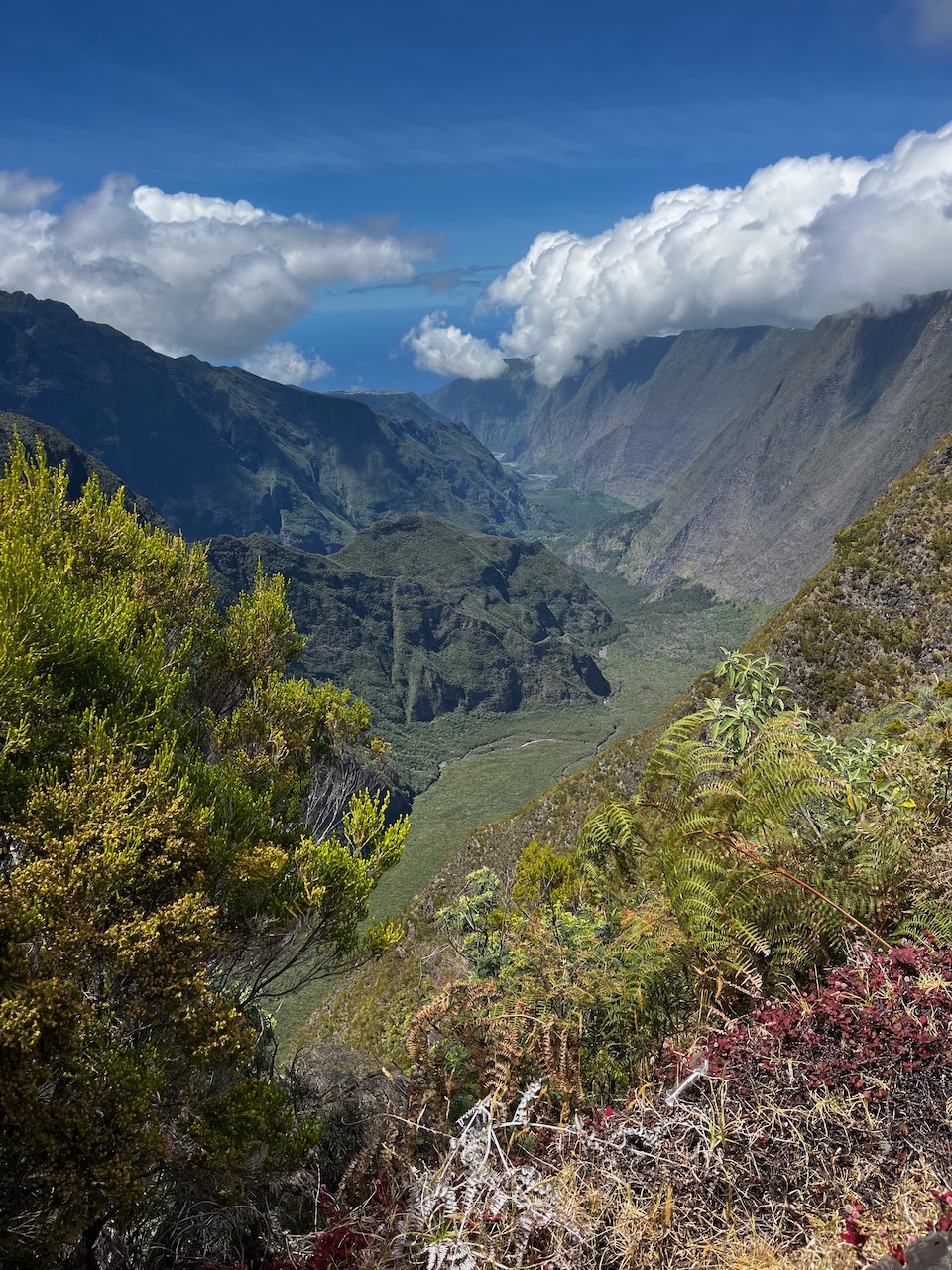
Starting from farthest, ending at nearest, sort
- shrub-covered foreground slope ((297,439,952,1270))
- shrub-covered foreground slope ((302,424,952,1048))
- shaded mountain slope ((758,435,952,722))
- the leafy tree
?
shrub-covered foreground slope ((302,424,952,1048))
shaded mountain slope ((758,435,952,722))
the leafy tree
shrub-covered foreground slope ((297,439,952,1270))

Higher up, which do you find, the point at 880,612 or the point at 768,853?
the point at 768,853

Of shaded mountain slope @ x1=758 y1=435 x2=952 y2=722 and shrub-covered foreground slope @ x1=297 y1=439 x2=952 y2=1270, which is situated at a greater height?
shrub-covered foreground slope @ x1=297 y1=439 x2=952 y2=1270

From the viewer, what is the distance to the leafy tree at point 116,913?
Answer: 558 cm

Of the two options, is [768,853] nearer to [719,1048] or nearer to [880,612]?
[719,1048]

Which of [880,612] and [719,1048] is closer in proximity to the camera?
[719,1048]

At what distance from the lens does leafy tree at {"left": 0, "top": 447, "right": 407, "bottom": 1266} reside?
558cm

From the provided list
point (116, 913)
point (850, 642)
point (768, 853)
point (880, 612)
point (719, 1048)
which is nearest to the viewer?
point (719, 1048)

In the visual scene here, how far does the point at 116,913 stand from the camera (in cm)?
664

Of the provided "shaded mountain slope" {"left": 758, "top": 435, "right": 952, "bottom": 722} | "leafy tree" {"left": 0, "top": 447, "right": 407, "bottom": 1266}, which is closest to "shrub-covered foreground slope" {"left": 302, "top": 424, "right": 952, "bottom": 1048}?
"shaded mountain slope" {"left": 758, "top": 435, "right": 952, "bottom": 722}

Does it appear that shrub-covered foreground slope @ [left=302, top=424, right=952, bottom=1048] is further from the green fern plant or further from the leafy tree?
the green fern plant

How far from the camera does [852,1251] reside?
254 cm

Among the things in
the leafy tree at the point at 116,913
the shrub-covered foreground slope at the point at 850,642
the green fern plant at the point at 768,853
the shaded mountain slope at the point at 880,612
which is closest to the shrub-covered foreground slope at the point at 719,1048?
the green fern plant at the point at 768,853

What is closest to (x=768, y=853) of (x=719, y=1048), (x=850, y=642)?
(x=719, y=1048)

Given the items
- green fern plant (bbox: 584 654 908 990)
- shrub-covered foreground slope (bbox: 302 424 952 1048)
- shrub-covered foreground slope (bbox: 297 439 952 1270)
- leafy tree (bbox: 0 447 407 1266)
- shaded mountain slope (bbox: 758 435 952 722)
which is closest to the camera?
shrub-covered foreground slope (bbox: 297 439 952 1270)
